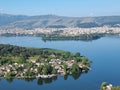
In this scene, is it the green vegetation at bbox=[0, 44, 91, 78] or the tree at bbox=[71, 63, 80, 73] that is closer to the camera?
the green vegetation at bbox=[0, 44, 91, 78]

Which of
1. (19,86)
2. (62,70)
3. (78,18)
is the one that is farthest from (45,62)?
(78,18)

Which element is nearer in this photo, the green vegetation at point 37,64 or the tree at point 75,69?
the green vegetation at point 37,64

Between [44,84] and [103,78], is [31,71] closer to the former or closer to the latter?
[44,84]

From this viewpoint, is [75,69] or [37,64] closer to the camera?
[75,69]

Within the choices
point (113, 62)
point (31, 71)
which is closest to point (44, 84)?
point (31, 71)

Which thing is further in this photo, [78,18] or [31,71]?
[78,18]

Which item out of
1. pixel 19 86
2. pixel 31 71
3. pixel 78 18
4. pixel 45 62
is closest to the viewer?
pixel 19 86

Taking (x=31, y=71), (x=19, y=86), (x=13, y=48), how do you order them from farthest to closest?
(x=13, y=48) → (x=31, y=71) → (x=19, y=86)
